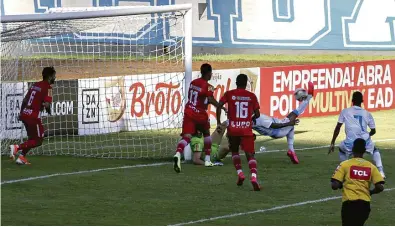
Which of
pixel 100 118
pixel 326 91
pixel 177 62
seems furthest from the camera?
→ pixel 326 91

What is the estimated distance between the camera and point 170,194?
49.5 ft

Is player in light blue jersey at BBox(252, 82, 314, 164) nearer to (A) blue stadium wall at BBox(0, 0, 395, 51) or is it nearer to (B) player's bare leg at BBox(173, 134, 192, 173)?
(B) player's bare leg at BBox(173, 134, 192, 173)

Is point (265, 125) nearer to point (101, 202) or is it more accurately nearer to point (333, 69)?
point (101, 202)

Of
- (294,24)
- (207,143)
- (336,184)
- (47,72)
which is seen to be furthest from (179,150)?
(294,24)

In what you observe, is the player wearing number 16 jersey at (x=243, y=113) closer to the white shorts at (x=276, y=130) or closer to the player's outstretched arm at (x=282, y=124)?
the player's outstretched arm at (x=282, y=124)

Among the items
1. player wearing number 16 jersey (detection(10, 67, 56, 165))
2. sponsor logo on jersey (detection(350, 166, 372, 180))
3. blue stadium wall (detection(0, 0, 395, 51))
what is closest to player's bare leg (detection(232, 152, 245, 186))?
player wearing number 16 jersey (detection(10, 67, 56, 165))

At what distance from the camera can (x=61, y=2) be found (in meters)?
39.4

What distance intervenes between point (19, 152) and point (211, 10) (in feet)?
78.9

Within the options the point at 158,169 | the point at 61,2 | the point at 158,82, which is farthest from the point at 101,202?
the point at 61,2

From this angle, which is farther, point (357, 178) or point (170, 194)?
point (170, 194)

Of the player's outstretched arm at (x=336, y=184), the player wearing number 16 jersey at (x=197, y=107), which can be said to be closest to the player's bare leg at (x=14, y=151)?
the player wearing number 16 jersey at (x=197, y=107)

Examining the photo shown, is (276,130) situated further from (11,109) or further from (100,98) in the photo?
(11,109)

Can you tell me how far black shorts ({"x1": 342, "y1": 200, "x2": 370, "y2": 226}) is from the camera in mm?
10805

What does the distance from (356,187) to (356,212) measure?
0.28 metres
